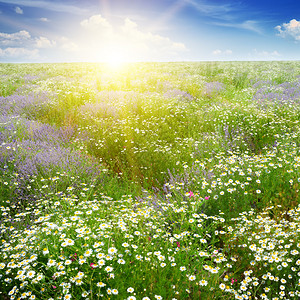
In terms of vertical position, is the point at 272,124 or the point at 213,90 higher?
the point at 213,90

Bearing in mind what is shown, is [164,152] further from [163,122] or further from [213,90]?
[213,90]

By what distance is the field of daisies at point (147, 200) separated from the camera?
2314 millimetres

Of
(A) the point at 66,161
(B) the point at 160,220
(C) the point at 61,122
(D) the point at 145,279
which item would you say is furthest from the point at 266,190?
(C) the point at 61,122

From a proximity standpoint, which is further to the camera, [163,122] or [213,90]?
[213,90]

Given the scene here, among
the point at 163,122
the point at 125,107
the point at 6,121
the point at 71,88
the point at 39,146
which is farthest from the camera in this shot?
the point at 71,88

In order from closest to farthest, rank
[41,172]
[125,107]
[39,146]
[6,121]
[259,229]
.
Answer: [259,229]
[41,172]
[39,146]
[6,121]
[125,107]

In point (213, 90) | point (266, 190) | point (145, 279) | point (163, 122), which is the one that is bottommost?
point (145, 279)

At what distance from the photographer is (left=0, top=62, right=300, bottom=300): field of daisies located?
7.59 feet

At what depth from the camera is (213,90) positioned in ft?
38.9

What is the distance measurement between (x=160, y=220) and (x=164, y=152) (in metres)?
2.77

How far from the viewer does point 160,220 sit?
3297 millimetres

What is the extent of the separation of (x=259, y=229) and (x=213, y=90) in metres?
9.76

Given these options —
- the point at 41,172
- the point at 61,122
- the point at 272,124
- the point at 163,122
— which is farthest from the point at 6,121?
the point at 272,124

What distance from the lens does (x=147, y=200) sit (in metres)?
4.12
